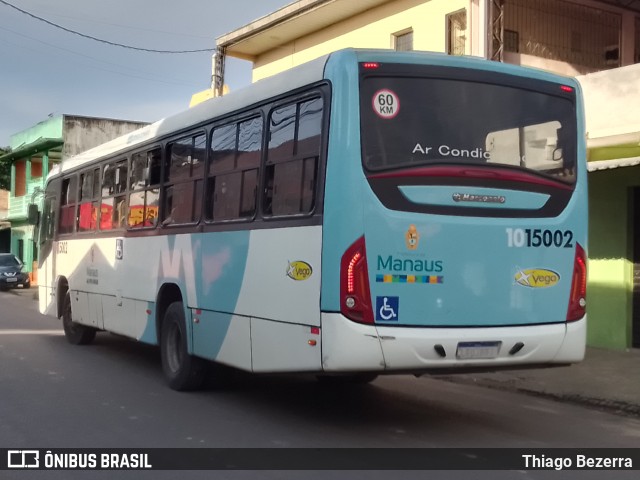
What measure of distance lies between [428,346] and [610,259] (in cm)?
833

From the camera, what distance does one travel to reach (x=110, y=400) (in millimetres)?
9000

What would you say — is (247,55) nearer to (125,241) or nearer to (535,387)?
(125,241)

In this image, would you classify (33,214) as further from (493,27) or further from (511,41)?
(511,41)

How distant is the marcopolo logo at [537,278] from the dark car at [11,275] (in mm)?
31369

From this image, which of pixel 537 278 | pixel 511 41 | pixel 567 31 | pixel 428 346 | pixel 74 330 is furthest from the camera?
pixel 567 31

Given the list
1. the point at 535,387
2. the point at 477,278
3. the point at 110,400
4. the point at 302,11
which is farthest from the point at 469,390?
the point at 302,11

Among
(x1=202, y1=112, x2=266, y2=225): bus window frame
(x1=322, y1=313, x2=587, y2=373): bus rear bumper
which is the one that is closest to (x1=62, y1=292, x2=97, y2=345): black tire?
(x1=202, y1=112, x2=266, y2=225): bus window frame

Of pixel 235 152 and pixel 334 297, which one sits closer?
pixel 334 297

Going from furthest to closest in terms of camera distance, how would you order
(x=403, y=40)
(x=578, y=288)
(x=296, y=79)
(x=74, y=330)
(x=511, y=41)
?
1. (x=403, y=40)
2. (x=511, y=41)
3. (x=74, y=330)
4. (x=578, y=288)
5. (x=296, y=79)

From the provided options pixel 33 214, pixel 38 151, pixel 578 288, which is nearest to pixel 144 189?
pixel 33 214

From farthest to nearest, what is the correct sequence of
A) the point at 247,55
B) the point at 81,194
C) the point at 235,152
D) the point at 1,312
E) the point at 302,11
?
the point at 247,55 → the point at 1,312 → the point at 302,11 → the point at 81,194 → the point at 235,152

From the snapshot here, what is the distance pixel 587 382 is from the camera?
10.7m

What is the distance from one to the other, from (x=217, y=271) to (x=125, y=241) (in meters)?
3.18

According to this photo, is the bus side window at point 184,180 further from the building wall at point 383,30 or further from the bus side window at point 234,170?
the building wall at point 383,30
